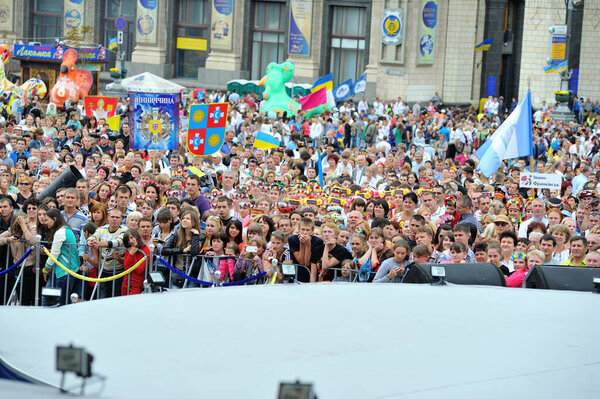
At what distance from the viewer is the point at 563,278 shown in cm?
720

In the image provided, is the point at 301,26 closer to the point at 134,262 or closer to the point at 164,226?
the point at 164,226

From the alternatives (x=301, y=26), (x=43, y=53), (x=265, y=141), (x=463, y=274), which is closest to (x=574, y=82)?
(x=301, y=26)

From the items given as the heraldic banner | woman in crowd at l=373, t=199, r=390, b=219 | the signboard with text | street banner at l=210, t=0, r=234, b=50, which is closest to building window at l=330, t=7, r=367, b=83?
street banner at l=210, t=0, r=234, b=50

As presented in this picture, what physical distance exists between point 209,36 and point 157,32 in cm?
225

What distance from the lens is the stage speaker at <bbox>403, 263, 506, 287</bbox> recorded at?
279 inches

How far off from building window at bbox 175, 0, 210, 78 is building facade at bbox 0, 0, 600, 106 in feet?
0.14

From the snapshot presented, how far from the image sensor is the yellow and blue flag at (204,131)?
58.7 feet

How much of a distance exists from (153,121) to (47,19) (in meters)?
31.9

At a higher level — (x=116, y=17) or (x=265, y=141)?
Result: (x=116, y=17)

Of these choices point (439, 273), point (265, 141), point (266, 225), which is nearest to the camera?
point (439, 273)

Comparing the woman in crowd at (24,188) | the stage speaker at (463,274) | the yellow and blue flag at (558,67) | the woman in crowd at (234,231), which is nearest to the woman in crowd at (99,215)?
the woman in crowd at (234,231)

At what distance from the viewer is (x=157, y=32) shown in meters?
45.2

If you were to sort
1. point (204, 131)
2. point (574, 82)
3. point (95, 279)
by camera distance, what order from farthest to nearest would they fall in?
point (574, 82)
point (204, 131)
point (95, 279)

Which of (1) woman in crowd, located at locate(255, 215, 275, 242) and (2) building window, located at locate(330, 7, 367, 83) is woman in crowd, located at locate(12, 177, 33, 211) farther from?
(2) building window, located at locate(330, 7, 367, 83)
